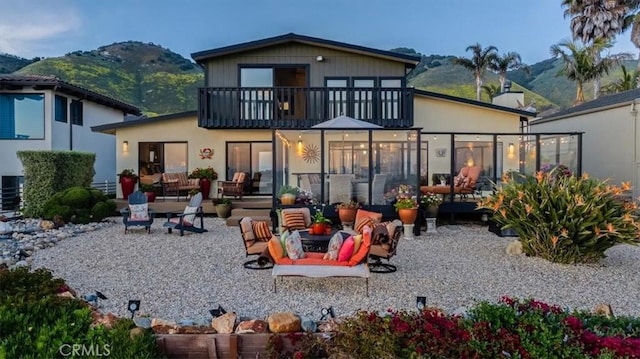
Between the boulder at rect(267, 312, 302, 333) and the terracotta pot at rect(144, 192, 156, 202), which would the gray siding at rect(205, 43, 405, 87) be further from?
the boulder at rect(267, 312, 302, 333)

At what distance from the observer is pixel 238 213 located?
12.1 meters

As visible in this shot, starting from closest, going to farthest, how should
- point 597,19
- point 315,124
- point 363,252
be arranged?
1. point 363,252
2. point 315,124
3. point 597,19

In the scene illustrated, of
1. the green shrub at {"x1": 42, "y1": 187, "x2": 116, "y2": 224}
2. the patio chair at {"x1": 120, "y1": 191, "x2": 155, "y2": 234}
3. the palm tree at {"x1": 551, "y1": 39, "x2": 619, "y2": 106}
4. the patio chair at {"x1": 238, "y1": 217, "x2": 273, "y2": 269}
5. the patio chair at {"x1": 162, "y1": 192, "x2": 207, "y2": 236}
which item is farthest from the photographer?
the palm tree at {"x1": 551, "y1": 39, "x2": 619, "y2": 106}

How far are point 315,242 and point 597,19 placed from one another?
26.1 meters

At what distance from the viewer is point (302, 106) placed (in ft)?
45.1

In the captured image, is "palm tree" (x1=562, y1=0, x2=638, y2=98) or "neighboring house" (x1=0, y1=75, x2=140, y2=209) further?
"palm tree" (x1=562, y1=0, x2=638, y2=98)

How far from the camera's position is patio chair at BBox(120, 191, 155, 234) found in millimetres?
10172

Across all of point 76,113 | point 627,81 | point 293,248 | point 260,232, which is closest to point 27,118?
point 76,113

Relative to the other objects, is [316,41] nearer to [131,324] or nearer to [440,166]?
[440,166]

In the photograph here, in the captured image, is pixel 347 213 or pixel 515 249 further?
pixel 347 213

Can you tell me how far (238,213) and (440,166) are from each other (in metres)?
5.56

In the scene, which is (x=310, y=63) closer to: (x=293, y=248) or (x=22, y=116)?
(x=22, y=116)

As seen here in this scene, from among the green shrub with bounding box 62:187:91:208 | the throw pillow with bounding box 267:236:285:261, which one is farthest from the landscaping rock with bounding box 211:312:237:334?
the green shrub with bounding box 62:187:91:208

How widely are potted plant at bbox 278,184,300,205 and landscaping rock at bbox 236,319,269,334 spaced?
273 inches
